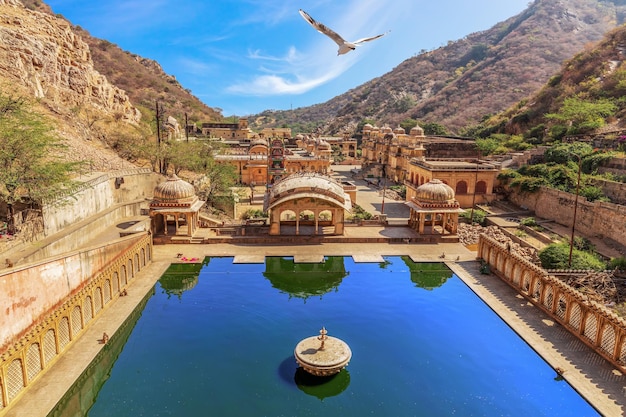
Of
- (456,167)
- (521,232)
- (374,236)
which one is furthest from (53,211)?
(456,167)

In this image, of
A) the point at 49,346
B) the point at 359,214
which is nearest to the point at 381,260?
the point at 359,214

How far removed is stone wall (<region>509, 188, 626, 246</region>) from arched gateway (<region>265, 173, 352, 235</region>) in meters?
16.0

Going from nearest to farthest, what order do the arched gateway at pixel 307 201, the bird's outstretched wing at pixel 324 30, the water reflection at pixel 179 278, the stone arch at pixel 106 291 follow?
the bird's outstretched wing at pixel 324 30 → the stone arch at pixel 106 291 → the water reflection at pixel 179 278 → the arched gateway at pixel 307 201

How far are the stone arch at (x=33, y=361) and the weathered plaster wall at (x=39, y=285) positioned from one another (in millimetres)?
1156

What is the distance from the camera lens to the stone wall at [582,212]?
25453mm

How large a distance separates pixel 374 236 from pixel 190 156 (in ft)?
60.8

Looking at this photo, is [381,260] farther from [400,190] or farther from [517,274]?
[400,190]

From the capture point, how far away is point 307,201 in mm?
26156

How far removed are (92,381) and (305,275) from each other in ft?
37.6

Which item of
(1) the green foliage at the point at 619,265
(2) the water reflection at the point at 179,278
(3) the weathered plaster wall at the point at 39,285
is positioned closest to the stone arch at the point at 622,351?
(1) the green foliage at the point at 619,265

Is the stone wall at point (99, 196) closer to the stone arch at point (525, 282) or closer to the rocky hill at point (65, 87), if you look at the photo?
the rocky hill at point (65, 87)

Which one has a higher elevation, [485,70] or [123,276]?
[485,70]

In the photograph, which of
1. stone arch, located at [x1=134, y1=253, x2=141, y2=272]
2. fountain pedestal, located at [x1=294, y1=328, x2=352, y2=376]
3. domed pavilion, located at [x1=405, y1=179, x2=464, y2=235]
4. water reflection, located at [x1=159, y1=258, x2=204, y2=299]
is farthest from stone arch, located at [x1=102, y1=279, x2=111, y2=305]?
domed pavilion, located at [x1=405, y1=179, x2=464, y2=235]

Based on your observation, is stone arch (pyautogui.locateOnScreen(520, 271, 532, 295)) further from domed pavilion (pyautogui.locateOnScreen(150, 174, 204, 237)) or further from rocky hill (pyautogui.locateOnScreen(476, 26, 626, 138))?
rocky hill (pyautogui.locateOnScreen(476, 26, 626, 138))
